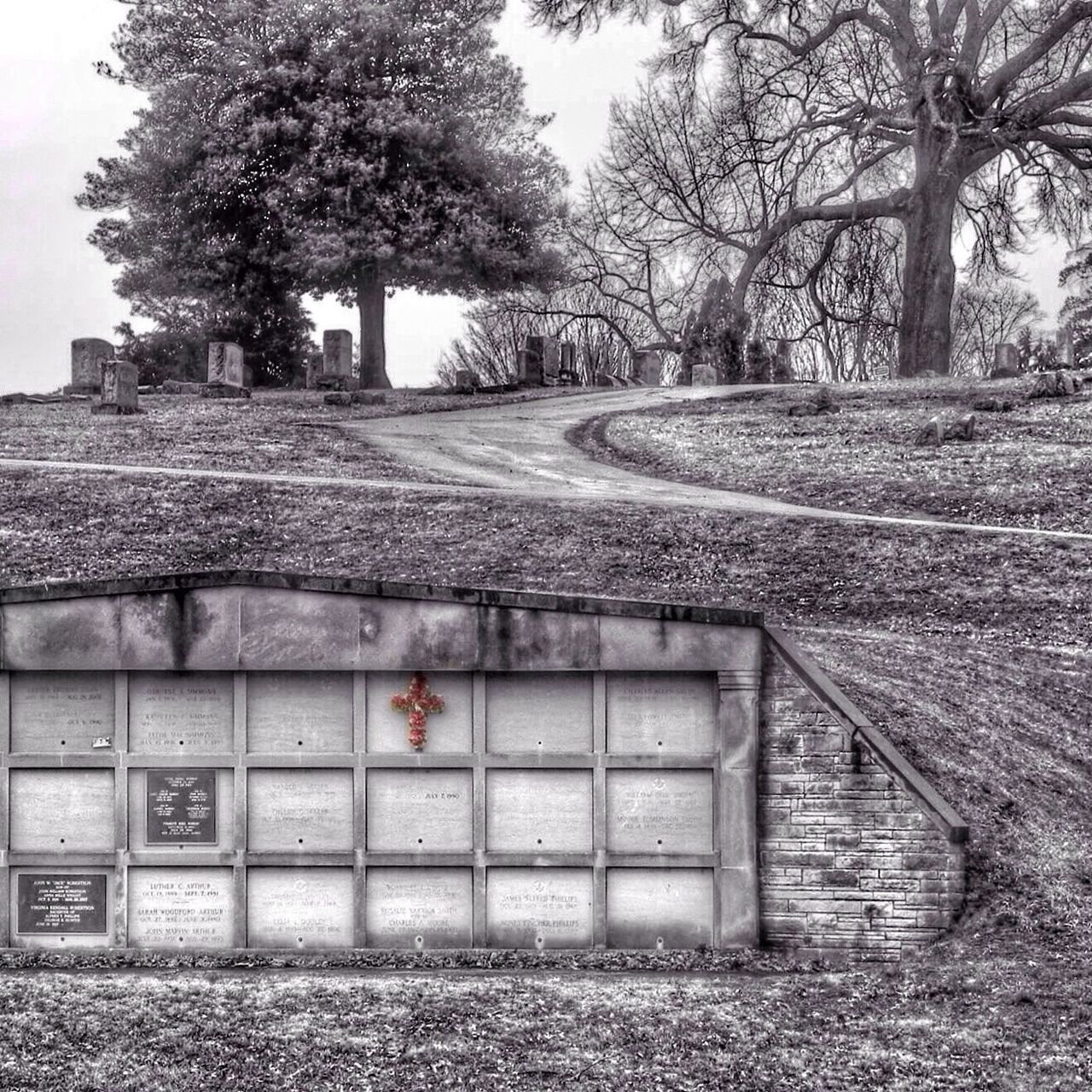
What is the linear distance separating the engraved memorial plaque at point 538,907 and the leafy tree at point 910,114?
86.0 feet

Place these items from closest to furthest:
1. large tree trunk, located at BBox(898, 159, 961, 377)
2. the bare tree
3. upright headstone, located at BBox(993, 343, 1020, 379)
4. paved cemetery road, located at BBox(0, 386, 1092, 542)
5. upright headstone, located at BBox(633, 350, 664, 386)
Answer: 1. paved cemetery road, located at BBox(0, 386, 1092, 542)
2. large tree trunk, located at BBox(898, 159, 961, 377)
3. upright headstone, located at BBox(993, 343, 1020, 379)
4. upright headstone, located at BBox(633, 350, 664, 386)
5. the bare tree

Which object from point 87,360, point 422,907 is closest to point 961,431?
point 422,907

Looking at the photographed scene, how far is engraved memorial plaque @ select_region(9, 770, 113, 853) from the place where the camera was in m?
12.0

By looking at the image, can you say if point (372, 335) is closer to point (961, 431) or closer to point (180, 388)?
point (180, 388)

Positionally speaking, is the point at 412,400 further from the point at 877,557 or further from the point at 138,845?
the point at 138,845

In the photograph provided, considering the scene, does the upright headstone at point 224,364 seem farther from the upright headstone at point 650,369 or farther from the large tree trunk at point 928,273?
the large tree trunk at point 928,273

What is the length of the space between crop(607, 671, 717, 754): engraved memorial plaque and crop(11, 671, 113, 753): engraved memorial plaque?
372 cm

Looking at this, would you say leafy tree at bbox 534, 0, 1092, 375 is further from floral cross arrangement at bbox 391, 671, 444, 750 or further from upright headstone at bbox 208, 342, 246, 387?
floral cross arrangement at bbox 391, 671, 444, 750

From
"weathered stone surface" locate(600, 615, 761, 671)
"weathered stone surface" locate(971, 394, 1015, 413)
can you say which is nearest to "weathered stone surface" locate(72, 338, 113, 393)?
"weathered stone surface" locate(971, 394, 1015, 413)

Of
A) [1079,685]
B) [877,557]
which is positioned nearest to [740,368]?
[877,557]

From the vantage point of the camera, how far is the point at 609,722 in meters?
12.0

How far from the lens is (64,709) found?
1202 cm

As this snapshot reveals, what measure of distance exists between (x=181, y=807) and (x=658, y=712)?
11.7 feet

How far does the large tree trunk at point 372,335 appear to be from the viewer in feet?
149
